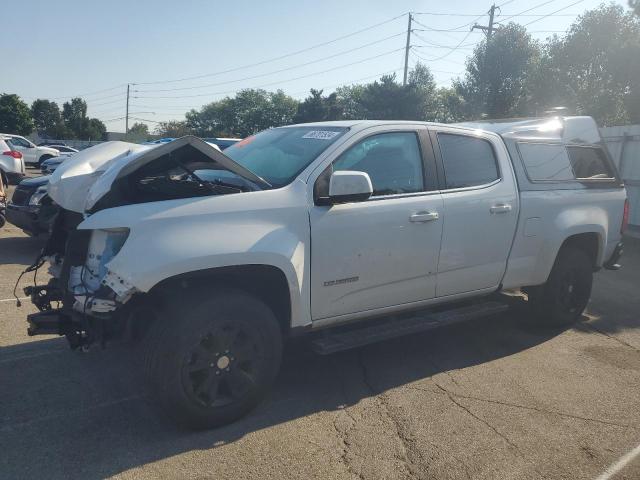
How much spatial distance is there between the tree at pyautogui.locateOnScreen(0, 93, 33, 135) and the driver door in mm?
66287

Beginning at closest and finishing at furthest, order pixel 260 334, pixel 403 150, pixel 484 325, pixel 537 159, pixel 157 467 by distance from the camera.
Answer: pixel 157 467 < pixel 260 334 < pixel 403 150 < pixel 537 159 < pixel 484 325

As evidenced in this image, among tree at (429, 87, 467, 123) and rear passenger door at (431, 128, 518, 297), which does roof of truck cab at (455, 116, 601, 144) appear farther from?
tree at (429, 87, 467, 123)

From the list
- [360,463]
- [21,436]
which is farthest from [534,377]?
[21,436]

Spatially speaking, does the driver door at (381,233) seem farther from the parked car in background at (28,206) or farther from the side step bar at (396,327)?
the parked car in background at (28,206)

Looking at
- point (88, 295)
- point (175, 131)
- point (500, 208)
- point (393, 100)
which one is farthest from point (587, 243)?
point (175, 131)

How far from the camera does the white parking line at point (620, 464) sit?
129 inches

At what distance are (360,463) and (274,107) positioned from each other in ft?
294

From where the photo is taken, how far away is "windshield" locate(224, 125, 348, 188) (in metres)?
4.07

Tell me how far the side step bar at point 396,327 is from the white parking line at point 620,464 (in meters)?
1.60

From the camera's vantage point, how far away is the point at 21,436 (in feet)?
11.1

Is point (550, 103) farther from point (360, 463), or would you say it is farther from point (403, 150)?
point (360, 463)

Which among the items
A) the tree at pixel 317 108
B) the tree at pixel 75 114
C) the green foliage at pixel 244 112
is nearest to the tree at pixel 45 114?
the tree at pixel 75 114

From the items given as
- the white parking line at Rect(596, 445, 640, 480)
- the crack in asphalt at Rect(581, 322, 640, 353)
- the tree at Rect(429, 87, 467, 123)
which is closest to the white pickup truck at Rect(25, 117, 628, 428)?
the crack in asphalt at Rect(581, 322, 640, 353)

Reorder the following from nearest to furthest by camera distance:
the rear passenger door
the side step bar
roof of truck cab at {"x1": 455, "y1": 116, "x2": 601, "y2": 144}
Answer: the side step bar
the rear passenger door
roof of truck cab at {"x1": 455, "y1": 116, "x2": 601, "y2": 144}
